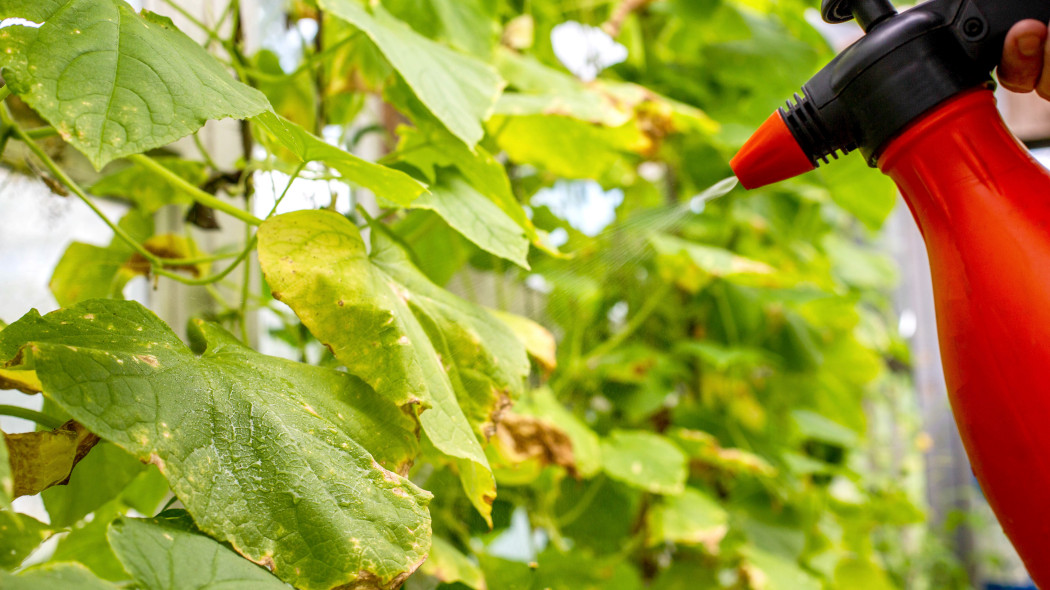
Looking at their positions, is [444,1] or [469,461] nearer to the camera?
[469,461]

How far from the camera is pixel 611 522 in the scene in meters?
0.84

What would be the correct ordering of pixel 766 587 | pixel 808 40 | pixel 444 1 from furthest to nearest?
1. pixel 808 40
2. pixel 766 587
3. pixel 444 1

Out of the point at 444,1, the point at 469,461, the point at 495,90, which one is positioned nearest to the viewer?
the point at 469,461

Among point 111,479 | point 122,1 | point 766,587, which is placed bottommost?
point 766,587

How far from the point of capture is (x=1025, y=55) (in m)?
0.26

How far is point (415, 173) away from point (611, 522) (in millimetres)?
549

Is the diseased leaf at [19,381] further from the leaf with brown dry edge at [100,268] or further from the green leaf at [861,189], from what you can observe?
the green leaf at [861,189]

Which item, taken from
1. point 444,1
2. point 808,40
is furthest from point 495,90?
point 808,40

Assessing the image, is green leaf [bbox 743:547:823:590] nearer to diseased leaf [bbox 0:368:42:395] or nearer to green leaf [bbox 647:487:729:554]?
green leaf [bbox 647:487:729:554]

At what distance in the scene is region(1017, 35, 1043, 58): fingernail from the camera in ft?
0.84

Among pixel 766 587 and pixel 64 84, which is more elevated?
pixel 64 84

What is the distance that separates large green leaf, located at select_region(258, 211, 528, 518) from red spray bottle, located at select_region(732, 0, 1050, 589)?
0.18m

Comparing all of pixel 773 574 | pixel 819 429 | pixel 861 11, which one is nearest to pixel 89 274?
pixel 861 11

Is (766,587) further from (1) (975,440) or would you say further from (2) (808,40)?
(2) (808,40)
